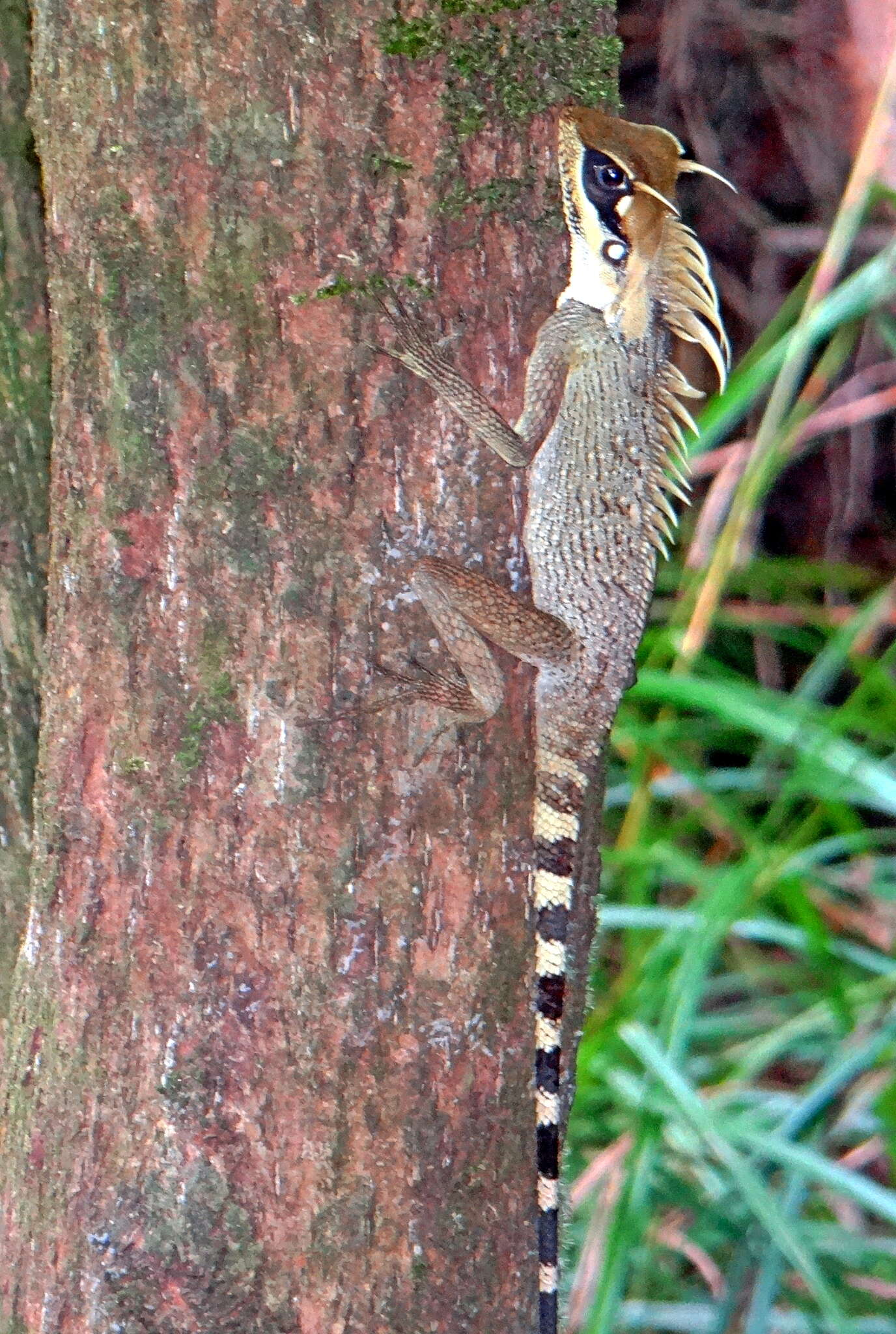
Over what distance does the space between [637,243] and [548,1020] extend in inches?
65.3

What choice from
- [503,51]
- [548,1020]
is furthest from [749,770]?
[503,51]

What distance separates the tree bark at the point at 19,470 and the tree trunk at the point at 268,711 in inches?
19.0

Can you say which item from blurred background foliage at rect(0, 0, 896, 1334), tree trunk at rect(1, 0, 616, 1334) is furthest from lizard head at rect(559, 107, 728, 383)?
tree trunk at rect(1, 0, 616, 1334)

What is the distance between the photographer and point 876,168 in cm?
323

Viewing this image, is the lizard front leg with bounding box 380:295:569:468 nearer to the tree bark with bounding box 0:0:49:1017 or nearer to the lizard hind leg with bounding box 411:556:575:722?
the lizard hind leg with bounding box 411:556:575:722

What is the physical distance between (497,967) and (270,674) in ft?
1.85

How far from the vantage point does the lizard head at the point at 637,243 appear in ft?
8.00

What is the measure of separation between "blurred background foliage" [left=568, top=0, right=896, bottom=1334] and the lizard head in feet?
1.07

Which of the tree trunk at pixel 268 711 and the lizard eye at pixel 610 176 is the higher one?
the lizard eye at pixel 610 176

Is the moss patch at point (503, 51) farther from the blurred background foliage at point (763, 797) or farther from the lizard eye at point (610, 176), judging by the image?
the blurred background foliage at point (763, 797)

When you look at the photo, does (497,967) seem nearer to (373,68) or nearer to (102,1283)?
(102,1283)

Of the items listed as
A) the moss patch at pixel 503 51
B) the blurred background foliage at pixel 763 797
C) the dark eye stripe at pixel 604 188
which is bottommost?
the blurred background foliage at pixel 763 797

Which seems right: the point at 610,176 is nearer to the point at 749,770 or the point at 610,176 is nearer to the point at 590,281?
the point at 590,281

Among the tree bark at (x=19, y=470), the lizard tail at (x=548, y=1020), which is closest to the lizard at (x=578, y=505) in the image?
the lizard tail at (x=548, y=1020)
